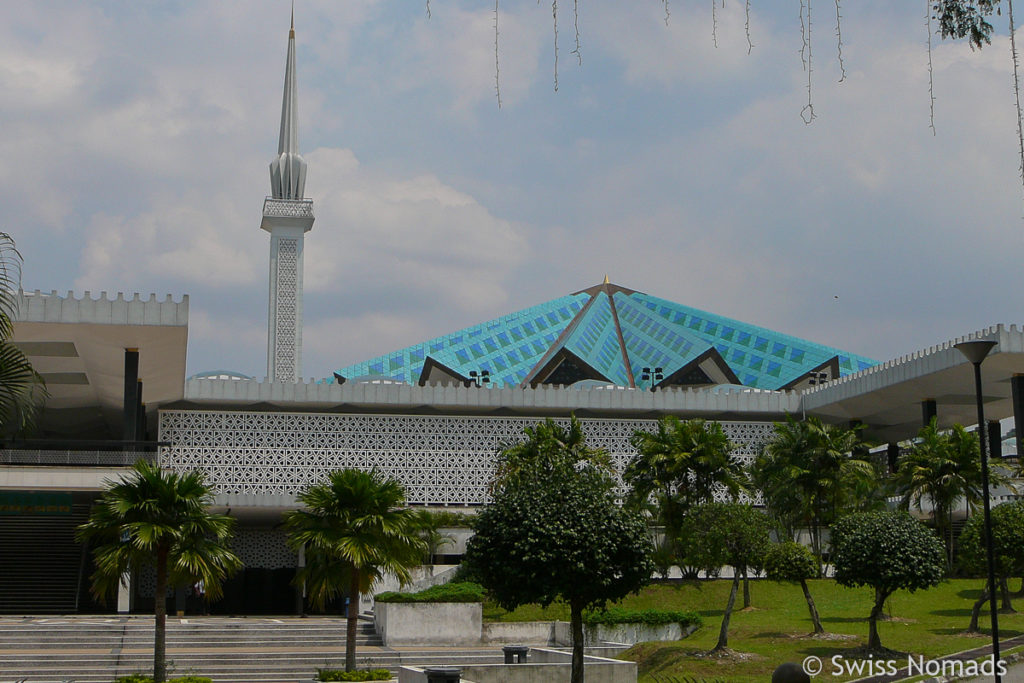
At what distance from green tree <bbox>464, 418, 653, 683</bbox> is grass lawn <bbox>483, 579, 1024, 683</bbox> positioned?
2.84 meters

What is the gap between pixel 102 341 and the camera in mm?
29422

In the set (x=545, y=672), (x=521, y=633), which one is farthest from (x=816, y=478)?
(x=545, y=672)

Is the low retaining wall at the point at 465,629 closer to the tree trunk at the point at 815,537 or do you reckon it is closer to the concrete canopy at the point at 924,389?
the tree trunk at the point at 815,537

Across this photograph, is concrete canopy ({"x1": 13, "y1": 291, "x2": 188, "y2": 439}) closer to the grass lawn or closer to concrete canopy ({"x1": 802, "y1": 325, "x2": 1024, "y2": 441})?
the grass lawn

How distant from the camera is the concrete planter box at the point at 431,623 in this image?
25.5 m

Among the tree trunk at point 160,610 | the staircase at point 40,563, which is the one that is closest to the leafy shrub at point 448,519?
the staircase at point 40,563

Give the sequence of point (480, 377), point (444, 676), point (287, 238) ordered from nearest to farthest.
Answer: point (444, 676), point (480, 377), point (287, 238)

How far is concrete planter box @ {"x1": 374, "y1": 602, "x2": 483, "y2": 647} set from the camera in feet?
83.7

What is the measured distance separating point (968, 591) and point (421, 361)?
28.5 metres

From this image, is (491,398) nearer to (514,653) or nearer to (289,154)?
(514,653)

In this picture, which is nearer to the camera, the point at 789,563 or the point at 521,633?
the point at 789,563

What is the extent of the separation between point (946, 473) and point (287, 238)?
1254 inches

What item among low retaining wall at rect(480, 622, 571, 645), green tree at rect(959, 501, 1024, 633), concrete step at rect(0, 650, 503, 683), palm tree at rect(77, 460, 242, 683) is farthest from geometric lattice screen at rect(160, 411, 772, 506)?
palm tree at rect(77, 460, 242, 683)

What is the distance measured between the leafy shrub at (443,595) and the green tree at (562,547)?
858 centimetres
